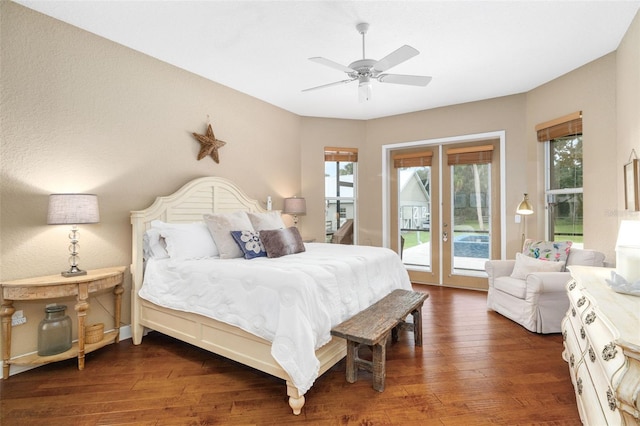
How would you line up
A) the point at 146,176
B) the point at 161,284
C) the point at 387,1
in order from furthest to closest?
the point at 146,176 → the point at 161,284 → the point at 387,1

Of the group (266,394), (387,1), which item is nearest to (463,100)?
(387,1)

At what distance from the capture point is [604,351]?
1.36 meters

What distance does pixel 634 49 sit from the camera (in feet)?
8.78

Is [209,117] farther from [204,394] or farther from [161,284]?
[204,394]

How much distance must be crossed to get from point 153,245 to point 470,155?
446cm

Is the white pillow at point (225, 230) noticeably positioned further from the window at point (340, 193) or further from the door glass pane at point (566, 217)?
the door glass pane at point (566, 217)

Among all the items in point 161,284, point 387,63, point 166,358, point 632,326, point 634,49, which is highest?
point 634,49

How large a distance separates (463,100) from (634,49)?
6.81ft

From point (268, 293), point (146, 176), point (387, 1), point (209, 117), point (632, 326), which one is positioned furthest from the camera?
point (209, 117)

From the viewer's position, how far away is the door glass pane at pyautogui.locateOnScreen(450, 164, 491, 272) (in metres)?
4.86

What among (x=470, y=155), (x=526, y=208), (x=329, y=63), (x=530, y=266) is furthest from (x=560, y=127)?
(x=329, y=63)

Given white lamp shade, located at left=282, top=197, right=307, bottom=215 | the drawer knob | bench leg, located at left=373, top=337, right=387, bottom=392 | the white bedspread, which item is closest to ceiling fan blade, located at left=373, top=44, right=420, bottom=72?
the white bedspread

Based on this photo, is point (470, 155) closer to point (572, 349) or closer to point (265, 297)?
point (572, 349)

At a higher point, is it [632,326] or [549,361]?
[632,326]
